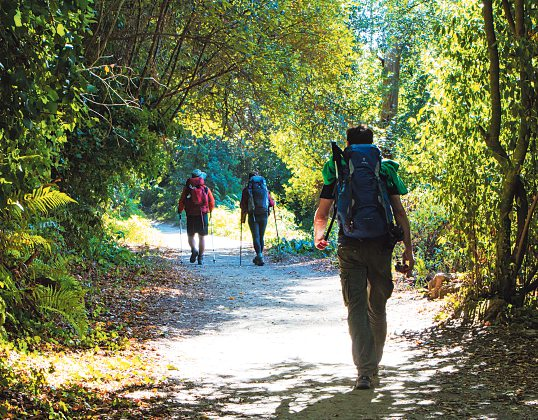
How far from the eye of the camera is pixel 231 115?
631 inches

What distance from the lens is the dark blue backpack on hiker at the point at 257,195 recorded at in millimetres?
16931

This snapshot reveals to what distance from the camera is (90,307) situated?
9820mm

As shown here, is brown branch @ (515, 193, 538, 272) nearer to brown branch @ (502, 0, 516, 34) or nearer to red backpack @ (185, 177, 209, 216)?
brown branch @ (502, 0, 516, 34)

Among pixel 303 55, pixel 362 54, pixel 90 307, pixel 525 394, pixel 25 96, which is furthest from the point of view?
pixel 362 54

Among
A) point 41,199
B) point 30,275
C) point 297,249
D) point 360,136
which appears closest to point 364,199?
point 360,136

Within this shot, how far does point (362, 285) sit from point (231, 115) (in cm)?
1060

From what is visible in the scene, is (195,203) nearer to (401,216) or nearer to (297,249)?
(297,249)

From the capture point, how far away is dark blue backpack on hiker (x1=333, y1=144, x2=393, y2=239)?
5805mm

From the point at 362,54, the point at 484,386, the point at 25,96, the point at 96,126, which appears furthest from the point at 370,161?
the point at 362,54

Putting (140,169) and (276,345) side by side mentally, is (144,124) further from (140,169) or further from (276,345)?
(276,345)

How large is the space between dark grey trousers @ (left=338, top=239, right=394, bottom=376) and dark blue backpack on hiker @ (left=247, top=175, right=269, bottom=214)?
1102 cm

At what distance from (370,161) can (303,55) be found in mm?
10191

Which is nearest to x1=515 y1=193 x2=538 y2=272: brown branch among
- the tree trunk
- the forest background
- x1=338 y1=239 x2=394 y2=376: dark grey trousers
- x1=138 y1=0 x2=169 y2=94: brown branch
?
the forest background

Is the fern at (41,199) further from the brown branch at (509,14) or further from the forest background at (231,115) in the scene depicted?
the brown branch at (509,14)
